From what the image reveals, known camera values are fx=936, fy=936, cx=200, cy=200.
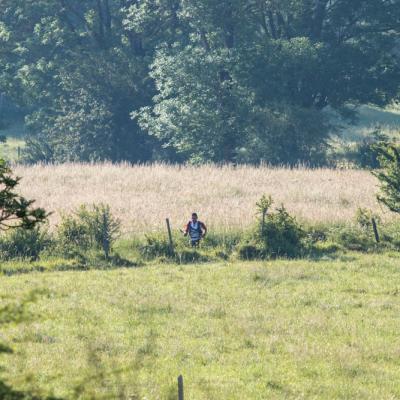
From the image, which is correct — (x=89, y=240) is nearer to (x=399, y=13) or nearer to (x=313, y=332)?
(x=313, y=332)

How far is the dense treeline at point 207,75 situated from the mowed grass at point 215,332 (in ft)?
98.4

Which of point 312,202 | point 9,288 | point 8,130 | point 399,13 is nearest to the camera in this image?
point 9,288

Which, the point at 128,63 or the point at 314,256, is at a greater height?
the point at 128,63

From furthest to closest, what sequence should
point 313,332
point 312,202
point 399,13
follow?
1. point 399,13
2. point 312,202
3. point 313,332

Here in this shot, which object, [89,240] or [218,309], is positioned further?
[89,240]

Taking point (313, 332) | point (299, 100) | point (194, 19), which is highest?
point (194, 19)

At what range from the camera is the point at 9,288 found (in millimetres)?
22906

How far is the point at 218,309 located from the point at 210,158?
36834 mm

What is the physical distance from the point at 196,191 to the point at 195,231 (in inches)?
Answer: 427

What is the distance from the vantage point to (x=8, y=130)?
77750 millimetres

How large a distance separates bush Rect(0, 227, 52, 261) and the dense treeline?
27838 mm

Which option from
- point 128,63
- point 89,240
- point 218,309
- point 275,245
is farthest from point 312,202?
point 128,63

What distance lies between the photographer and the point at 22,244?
27531 millimetres

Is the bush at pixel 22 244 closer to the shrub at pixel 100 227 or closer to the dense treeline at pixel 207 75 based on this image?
the shrub at pixel 100 227
